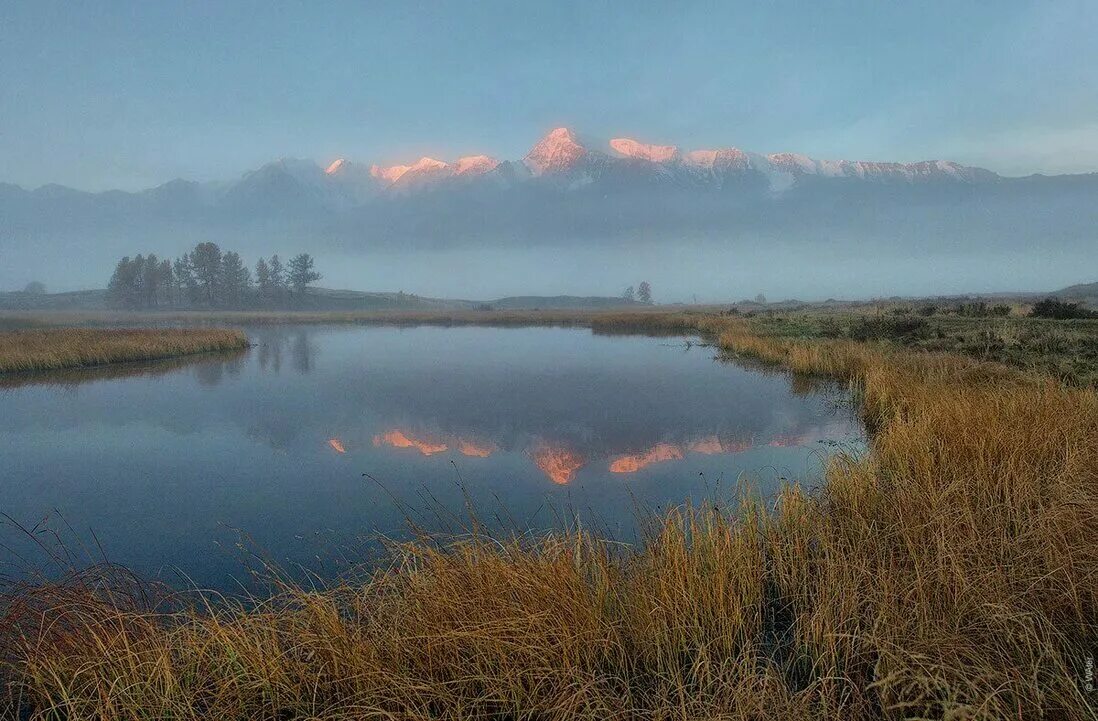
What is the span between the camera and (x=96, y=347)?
26.0 metres

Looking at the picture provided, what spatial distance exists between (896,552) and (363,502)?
6.90m

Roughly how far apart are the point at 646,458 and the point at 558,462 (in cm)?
169

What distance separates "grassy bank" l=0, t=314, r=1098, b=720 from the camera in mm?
2852

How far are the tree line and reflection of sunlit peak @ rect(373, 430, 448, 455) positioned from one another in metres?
113

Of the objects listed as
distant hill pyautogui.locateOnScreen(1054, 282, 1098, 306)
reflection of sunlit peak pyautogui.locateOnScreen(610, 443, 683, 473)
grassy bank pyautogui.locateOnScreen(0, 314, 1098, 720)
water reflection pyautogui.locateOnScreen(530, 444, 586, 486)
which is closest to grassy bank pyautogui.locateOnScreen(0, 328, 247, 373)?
water reflection pyautogui.locateOnScreen(530, 444, 586, 486)

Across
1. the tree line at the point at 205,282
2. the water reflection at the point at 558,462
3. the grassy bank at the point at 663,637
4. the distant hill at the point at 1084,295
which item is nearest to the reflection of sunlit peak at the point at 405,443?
the water reflection at the point at 558,462

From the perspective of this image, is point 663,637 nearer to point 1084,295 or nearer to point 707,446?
point 707,446

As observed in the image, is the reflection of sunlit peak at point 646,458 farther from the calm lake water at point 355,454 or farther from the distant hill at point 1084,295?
the distant hill at point 1084,295

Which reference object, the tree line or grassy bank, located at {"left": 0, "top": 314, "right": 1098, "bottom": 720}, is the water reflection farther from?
the tree line

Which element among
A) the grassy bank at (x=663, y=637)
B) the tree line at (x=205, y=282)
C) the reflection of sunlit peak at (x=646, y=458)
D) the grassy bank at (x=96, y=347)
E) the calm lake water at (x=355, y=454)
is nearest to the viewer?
→ the grassy bank at (x=663, y=637)

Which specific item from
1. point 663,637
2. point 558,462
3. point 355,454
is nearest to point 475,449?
point 558,462

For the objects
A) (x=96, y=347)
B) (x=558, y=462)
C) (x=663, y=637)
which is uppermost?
(x=96, y=347)

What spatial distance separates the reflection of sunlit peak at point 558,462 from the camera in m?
9.30

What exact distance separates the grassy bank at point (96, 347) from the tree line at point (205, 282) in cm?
8478
